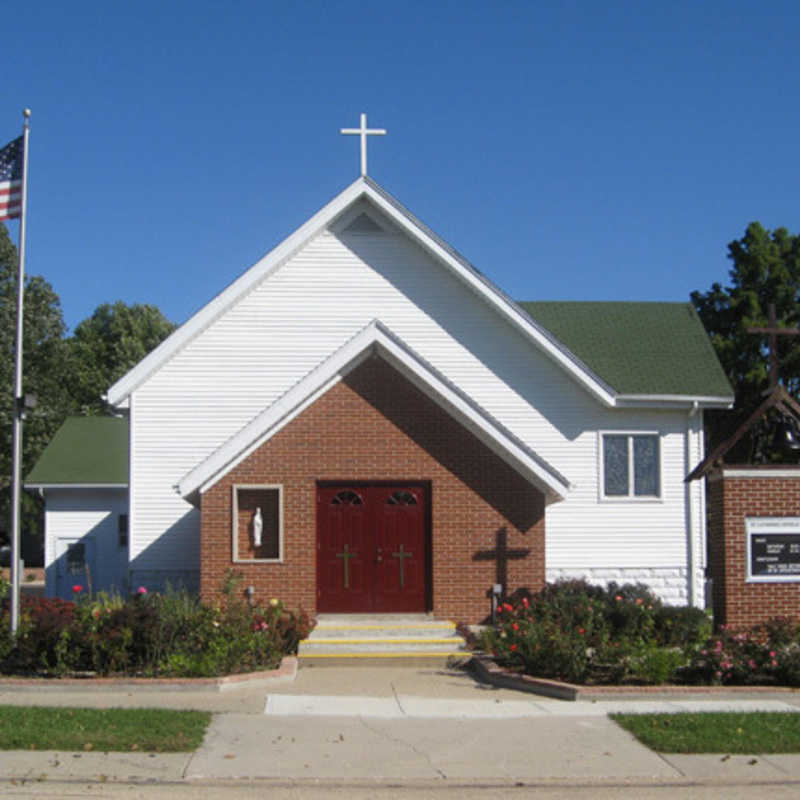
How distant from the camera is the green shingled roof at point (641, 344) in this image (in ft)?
74.0

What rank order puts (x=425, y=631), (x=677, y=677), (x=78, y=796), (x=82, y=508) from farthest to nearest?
(x=82, y=508) → (x=425, y=631) → (x=677, y=677) → (x=78, y=796)

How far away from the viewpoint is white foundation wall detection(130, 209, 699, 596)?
21.2m

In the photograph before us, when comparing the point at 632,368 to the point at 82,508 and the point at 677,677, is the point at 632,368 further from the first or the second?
the point at 82,508

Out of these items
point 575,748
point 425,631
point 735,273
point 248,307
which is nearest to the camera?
point 575,748

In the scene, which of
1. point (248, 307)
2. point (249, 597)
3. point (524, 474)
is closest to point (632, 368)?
point (524, 474)

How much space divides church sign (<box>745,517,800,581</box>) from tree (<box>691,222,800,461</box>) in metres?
22.4

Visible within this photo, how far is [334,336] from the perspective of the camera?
21.6m

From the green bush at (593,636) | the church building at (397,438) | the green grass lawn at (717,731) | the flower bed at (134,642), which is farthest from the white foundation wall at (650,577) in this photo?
the green grass lawn at (717,731)

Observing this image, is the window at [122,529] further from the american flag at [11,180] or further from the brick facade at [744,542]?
the brick facade at [744,542]

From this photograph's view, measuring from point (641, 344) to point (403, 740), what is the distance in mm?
15331

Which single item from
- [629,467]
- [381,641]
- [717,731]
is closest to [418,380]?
[381,641]

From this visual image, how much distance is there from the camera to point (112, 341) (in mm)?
68250

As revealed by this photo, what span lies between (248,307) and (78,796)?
1381cm

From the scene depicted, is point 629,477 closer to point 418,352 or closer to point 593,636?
point 418,352
